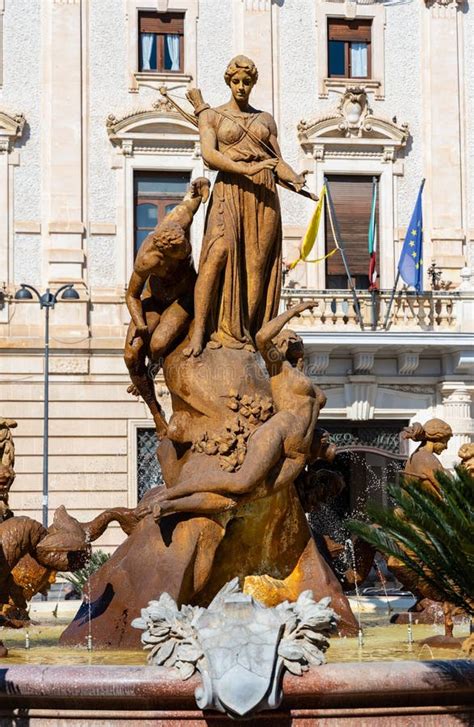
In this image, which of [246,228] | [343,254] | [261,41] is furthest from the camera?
Answer: [261,41]

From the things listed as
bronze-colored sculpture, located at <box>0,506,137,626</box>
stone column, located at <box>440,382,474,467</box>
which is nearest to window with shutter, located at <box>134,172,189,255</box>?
stone column, located at <box>440,382,474,467</box>

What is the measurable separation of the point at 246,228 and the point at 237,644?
171 inches

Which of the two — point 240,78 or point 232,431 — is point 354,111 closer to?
point 240,78

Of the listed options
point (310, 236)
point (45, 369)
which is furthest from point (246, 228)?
point (310, 236)

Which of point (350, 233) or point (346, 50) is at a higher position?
point (346, 50)

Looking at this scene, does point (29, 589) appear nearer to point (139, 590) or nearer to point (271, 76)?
point (139, 590)

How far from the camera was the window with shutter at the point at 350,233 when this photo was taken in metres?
31.6

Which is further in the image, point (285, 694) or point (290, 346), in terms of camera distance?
point (290, 346)

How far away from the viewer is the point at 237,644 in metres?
8.00

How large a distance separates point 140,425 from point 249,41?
7815 millimetres

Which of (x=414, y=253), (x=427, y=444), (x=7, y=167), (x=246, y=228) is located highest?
(x=7, y=167)

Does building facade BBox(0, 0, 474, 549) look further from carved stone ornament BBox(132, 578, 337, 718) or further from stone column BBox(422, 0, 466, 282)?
carved stone ornament BBox(132, 578, 337, 718)

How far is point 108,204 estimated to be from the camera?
1241 inches

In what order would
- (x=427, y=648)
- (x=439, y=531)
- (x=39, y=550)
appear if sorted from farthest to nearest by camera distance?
1. (x=39, y=550)
2. (x=427, y=648)
3. (x=439, y=531)
